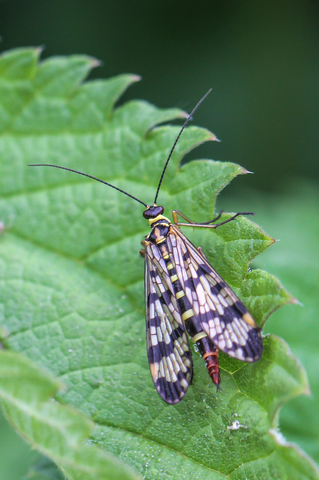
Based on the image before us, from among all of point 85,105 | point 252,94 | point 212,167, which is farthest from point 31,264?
point 252,94

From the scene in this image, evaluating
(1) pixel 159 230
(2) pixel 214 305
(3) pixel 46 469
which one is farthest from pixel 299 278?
(3) pixel 46 469

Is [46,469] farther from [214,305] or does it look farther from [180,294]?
[214,305]

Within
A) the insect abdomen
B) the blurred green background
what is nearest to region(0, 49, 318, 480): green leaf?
the insect abdomen

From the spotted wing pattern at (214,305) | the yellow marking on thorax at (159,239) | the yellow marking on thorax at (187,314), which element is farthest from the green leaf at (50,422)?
the yellow marking on thorax at (159,239)

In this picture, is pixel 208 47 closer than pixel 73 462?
No

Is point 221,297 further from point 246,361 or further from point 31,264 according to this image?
point 31,264

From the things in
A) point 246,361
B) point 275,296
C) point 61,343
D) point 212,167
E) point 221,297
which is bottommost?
point 61,343

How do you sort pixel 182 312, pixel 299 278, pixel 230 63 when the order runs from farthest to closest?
pixel 230 63 < pixel 299 278 < pixel 182 312
